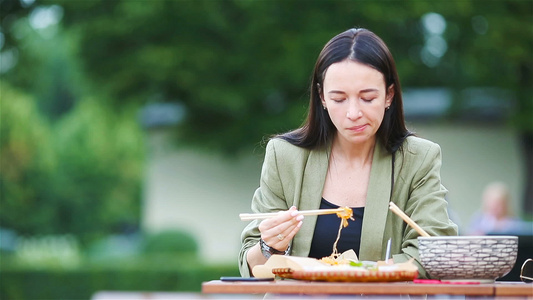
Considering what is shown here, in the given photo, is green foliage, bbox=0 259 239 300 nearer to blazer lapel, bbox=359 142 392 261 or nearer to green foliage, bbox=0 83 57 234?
green foliage, bbox=0 83 57 234

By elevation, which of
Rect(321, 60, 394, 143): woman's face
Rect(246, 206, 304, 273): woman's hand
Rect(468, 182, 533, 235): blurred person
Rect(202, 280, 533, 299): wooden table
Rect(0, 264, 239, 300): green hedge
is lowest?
Rect(202, 280, 533, 299): wooden table

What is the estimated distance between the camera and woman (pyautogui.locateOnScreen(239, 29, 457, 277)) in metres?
3.25

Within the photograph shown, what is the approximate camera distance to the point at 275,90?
55.3 feet

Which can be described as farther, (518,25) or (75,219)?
(75,219)

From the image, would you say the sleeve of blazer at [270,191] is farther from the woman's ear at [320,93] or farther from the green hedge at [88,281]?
the green hedge at [88,281]

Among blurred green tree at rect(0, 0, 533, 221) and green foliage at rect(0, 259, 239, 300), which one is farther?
green foliage at rect(0, 259, 239, 300)

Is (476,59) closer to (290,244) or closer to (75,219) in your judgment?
(290,244)

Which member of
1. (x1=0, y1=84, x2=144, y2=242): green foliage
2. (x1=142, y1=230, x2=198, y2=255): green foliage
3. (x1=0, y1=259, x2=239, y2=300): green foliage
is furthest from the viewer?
(x1=0, y1=84, x2=144, y2=242): green foliage

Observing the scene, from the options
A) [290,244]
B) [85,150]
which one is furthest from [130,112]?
[85,150]

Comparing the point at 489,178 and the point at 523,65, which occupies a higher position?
the point at 523,65

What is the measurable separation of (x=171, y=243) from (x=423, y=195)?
15.0m

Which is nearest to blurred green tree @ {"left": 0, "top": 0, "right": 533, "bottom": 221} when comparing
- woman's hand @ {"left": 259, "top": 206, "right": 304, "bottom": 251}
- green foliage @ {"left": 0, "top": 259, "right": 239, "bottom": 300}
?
green foliage @ {"left": 0, "top": 259, "right": 239, "bottom": 300}

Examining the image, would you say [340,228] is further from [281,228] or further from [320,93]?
[320,93]

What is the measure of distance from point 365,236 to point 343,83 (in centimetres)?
51
